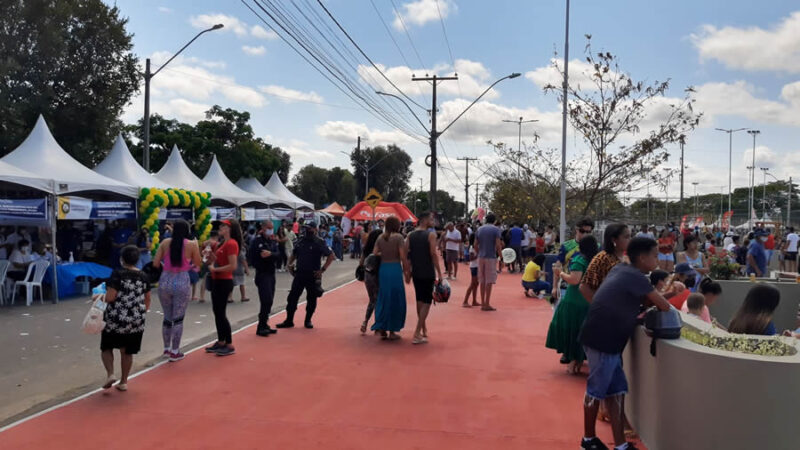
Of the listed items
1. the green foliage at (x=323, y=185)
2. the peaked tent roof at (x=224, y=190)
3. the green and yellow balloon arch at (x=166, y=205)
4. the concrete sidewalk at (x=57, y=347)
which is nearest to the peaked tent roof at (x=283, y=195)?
the peaked tent roof at (x=224, y=190)

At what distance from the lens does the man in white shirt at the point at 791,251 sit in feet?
69.4

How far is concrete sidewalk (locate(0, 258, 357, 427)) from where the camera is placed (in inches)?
256

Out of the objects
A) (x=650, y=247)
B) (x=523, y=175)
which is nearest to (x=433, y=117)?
(x=523, y=175)

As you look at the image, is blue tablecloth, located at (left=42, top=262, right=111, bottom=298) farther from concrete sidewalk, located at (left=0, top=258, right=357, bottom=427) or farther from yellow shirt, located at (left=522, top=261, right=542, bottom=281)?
yellow shirt, located at (left=522, top=261, right=542, bottom=281)

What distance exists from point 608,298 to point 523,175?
18186mm

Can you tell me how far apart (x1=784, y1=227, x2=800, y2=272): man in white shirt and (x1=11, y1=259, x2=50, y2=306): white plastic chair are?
21.8 meters

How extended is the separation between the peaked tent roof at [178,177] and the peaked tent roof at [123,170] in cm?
204

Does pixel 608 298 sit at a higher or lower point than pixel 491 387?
higher

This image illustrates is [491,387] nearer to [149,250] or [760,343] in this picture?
[760,343]

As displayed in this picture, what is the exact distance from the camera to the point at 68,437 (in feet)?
17.1

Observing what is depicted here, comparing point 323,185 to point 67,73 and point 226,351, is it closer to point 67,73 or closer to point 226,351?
point 67,73

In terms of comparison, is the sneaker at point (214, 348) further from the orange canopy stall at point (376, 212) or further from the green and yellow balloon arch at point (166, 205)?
the orange canopy stall at point (376, 212)

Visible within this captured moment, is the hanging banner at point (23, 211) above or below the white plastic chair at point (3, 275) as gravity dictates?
above

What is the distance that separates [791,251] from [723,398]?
68.1 ft
